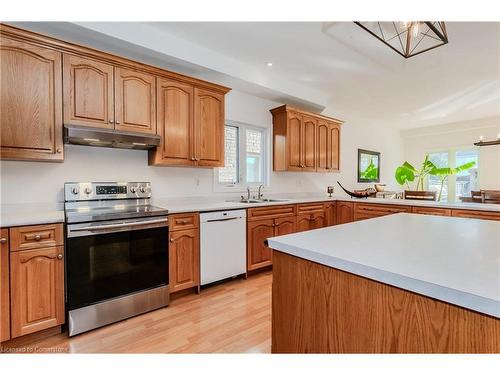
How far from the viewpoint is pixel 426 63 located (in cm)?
321

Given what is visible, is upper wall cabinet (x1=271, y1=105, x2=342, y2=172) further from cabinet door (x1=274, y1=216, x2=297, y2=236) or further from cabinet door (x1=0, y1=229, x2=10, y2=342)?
cabinet door (x1=0, y1=229, x2=10, y2=342)

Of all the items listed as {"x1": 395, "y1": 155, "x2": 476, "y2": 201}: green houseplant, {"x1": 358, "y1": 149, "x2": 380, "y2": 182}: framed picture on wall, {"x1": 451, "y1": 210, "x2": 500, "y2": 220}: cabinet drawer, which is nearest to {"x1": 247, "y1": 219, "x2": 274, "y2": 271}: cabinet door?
{"x1": 451, "y1": 210, "x2": 500, "y2": 220}: cabinet drawer

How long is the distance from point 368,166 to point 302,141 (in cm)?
267

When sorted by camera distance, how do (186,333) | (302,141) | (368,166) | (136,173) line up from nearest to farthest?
1. (186,333)
2. (136,173)
3. (302,141)
4. (368,166)

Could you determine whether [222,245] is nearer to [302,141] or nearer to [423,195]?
A: [302,141]

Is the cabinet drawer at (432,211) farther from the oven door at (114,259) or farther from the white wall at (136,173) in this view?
the oven door at (114,259)

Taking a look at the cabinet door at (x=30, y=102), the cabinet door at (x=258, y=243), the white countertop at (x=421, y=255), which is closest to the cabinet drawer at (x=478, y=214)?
the white countertop at (x=421, y=255)

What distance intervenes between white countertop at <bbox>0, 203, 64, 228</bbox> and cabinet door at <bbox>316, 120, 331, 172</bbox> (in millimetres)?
3525

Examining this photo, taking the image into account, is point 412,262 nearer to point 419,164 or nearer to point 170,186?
point 170,186

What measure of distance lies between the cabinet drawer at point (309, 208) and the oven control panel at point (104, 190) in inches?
77.4

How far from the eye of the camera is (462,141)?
234 inches

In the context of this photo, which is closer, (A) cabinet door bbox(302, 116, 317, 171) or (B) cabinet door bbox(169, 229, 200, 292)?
(B) cabinet door bbox(169, 229, 200, 292)

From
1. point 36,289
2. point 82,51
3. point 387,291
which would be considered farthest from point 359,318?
point 82,51

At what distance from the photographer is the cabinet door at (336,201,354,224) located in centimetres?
390
